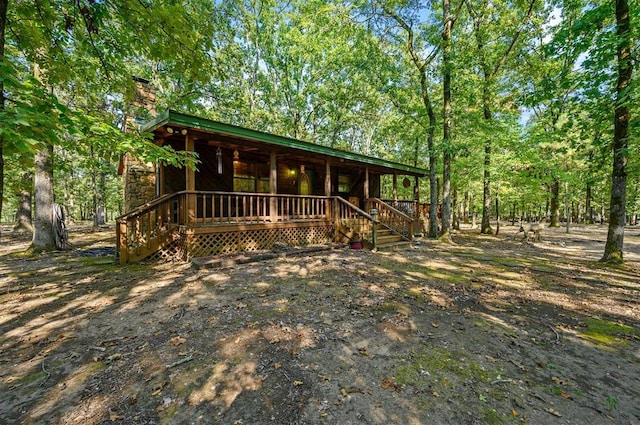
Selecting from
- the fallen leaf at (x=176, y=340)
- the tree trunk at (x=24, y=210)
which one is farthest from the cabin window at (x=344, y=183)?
the tree trunk at (x=24, y=210)

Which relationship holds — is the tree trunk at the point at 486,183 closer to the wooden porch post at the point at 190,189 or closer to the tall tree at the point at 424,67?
the tall tree at the point at 424,67

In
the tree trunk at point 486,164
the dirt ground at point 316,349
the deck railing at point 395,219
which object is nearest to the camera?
the dirt ground at point 316,349

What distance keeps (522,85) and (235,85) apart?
65.4 feet

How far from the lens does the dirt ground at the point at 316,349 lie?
92.9 inches

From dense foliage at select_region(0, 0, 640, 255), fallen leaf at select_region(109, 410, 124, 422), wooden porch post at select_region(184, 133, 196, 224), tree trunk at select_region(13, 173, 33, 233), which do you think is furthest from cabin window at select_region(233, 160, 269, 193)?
tree trunk at select_region(13, 173, 33, 233)

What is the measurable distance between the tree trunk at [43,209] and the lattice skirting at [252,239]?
19.0 feet

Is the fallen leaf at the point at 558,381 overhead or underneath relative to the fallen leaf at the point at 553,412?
overhead

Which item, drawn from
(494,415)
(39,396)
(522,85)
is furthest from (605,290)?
(522,85)

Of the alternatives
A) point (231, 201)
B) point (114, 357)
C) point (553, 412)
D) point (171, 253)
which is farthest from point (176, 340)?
point (231, 201)

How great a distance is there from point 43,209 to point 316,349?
10.8 metres

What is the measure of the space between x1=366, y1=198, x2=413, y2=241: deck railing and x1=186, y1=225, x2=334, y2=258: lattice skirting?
2925mm

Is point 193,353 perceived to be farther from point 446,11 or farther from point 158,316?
point 446,11

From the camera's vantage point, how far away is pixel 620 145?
7.07 meters

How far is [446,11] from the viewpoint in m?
11.7
